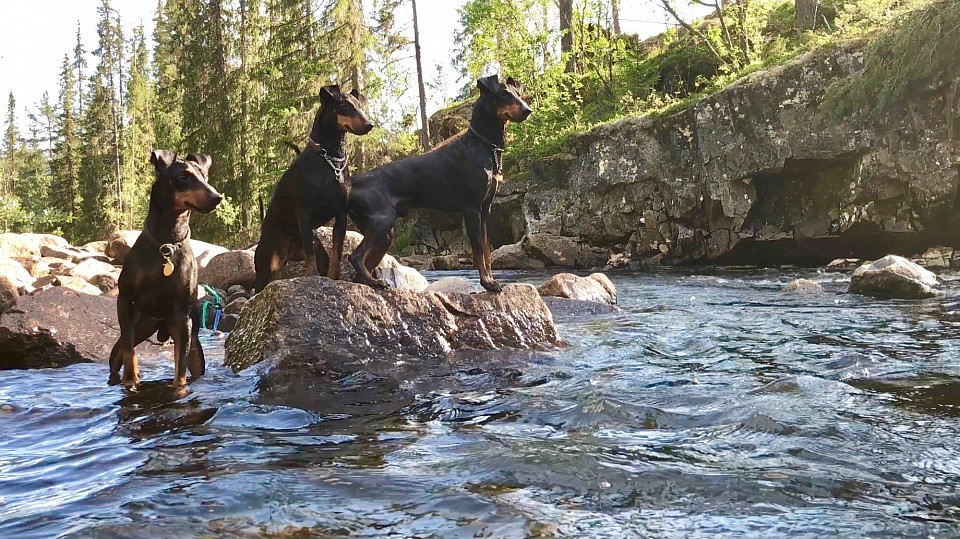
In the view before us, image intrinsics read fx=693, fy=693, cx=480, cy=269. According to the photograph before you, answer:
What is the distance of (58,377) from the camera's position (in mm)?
5633

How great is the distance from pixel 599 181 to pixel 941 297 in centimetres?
1228

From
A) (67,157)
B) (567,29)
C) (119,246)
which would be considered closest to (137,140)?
(67,157)

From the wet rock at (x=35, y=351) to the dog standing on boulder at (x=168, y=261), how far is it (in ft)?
6.28

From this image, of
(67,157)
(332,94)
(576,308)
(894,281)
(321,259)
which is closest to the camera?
(332,94)

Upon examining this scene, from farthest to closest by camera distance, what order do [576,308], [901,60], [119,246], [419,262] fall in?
[419,262], [119,246], [901,60], [576,308]

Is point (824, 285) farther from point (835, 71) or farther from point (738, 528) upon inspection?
point (738, 528)

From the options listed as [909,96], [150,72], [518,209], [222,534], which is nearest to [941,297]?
[909,96]

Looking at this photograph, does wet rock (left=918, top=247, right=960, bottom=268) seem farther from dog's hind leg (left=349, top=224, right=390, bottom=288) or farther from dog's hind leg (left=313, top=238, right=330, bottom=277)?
dog's hind leg (left=313, top=238, right=330, bottom=277)

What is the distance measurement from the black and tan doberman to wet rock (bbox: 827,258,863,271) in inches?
484

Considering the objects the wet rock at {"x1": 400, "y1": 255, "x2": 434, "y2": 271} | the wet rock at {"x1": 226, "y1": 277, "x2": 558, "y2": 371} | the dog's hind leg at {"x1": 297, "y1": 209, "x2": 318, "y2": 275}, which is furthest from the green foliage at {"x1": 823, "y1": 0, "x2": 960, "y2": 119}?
the wet rock at {"x1": 400, "y1": 255, "x2": 434, "y2": 271}

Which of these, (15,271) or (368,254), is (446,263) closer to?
(15,271)

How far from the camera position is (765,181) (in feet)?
58.6

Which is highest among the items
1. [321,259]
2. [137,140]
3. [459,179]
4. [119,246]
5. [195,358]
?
[137,140]

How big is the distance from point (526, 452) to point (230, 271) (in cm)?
1039
